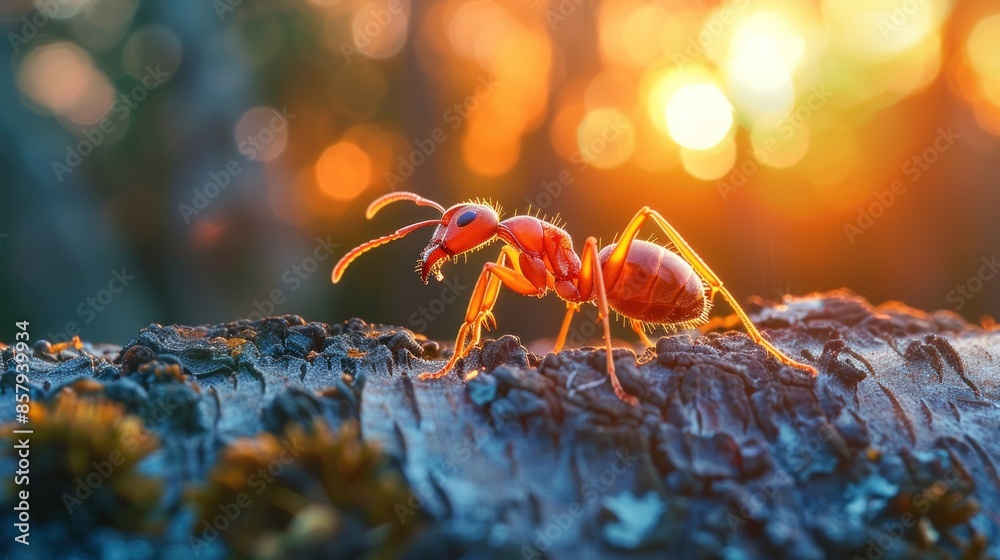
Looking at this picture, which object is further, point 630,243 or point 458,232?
point 458,232

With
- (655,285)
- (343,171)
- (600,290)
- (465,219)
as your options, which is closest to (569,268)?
(655,285)

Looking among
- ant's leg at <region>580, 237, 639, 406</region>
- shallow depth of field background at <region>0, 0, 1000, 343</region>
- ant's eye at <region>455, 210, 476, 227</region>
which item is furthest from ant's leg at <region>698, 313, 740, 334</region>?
shallow depth of field background at <region>0, 0, 1000, 343</region>

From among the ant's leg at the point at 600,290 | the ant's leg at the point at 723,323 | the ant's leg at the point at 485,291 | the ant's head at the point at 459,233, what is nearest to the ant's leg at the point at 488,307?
Answer: the ant's leg at the point at 485,291

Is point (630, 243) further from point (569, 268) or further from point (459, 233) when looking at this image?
point (459, 233)

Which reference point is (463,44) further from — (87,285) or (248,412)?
(248,412)

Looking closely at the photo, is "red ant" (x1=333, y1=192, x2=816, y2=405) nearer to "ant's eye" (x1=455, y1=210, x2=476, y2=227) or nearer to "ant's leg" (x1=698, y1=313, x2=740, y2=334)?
"ant's eye" (x1=455, y1=210, x2=476, y2=227)

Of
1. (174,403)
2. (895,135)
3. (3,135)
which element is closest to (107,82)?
(3,135)

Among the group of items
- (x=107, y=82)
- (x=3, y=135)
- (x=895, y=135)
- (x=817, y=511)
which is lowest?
(x=817, y=511)

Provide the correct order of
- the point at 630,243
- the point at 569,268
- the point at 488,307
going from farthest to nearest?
the point at 569,268 < the point at 488,307 < the point at 630,243
